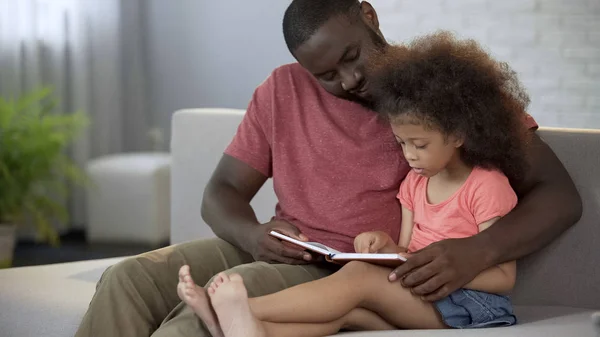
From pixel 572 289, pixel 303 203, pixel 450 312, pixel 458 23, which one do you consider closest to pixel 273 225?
pixel 303 203

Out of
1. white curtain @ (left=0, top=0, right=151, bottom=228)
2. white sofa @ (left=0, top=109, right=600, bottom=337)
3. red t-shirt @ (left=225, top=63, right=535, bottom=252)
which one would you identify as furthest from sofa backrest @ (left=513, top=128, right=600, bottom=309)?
white curtain @ (left=0, top=0, right=151, bottom=228)

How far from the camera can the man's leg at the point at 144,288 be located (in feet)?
6.23

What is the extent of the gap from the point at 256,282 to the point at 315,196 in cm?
32

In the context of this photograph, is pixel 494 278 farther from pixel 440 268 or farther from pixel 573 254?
pixel 573 254

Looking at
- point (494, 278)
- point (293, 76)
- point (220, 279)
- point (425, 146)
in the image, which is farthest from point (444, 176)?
point (220, 279)

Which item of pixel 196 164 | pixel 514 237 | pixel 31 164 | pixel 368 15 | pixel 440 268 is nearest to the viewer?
pixel 440 268

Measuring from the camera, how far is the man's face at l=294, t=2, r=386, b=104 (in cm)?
210

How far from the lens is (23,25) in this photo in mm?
4836

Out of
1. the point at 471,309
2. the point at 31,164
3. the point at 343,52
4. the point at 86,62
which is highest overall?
the point at 343,52

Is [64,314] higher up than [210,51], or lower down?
lower down

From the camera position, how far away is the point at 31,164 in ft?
14.8

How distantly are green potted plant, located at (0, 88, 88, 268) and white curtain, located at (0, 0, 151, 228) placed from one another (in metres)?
0.19

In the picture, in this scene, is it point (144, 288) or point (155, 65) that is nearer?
point (144, 288)

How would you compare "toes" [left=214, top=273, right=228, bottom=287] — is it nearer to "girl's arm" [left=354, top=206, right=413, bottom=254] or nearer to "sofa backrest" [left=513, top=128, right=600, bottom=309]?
"girl's arm" [left=354, top=206, right=413, bottom=254]
